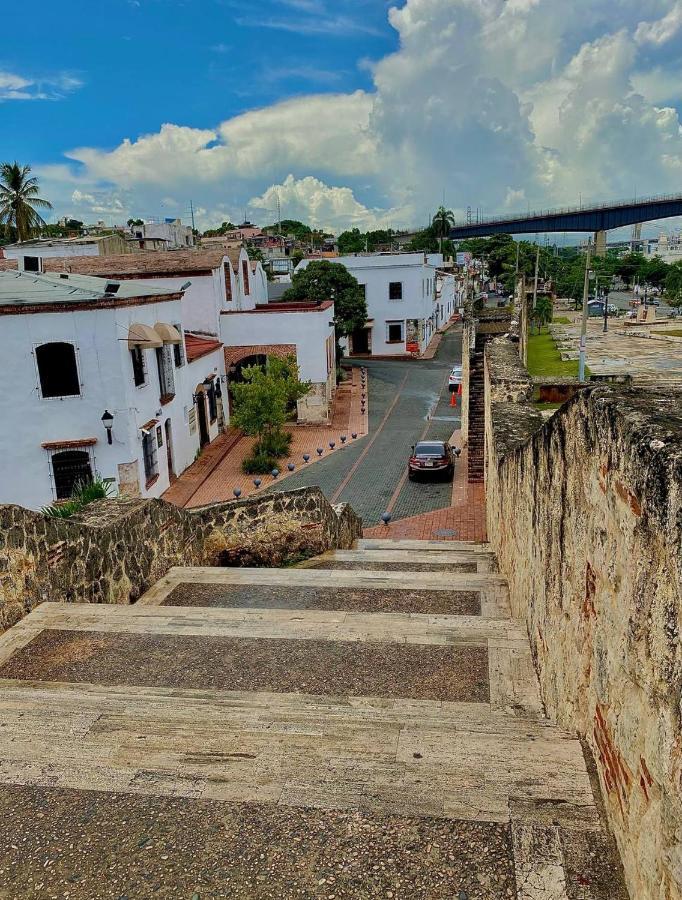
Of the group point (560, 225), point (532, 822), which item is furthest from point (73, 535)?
point (560, 225)

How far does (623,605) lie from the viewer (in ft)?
9.78

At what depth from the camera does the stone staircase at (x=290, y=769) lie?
3.12 metres

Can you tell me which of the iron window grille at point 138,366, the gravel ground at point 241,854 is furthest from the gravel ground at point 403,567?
the iron window grille at point 138,366

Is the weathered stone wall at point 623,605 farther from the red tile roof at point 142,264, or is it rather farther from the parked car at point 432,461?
the red tile roof at point 142,264

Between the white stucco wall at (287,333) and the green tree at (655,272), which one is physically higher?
the green tree at (655,272)

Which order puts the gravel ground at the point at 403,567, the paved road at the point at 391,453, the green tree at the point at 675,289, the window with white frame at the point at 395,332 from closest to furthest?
the gravel ground at the point at 403,567
the paved road at the point at 391,453
the window with white frame at the point at 395,332
the green tree at the point at 675,289

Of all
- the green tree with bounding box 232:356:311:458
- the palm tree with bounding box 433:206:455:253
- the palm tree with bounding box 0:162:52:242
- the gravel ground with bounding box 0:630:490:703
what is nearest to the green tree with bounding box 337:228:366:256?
the palm tree with bounding box 433:206:455:253

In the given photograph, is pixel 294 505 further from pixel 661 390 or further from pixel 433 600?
pixel 661 390

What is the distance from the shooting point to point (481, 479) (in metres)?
20.8

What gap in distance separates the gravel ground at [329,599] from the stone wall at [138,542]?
2.59 ft

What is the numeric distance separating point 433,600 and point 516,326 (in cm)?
2698

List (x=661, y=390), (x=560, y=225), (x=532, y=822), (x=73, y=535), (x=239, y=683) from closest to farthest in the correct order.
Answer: (x=532, y=822), (x=661, y=390), (x=239, y=683), (x=73, y=535), (x=560, y=225)

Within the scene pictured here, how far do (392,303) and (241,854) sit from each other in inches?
1765

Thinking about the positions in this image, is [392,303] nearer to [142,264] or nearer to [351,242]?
[142,264]
